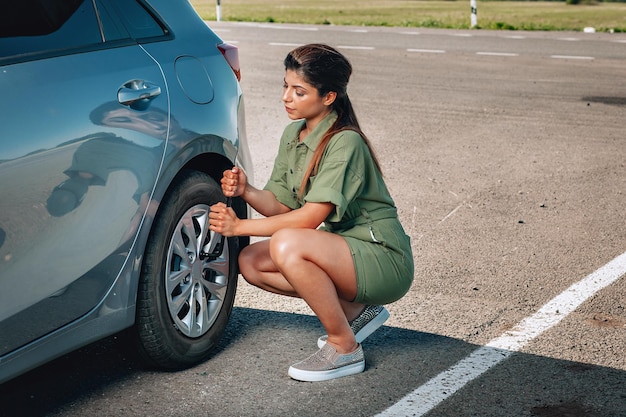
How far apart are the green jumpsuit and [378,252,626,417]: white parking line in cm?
41

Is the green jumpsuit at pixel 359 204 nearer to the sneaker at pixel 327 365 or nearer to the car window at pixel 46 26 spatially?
the sneaker at pixel 327 365

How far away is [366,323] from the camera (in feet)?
15.1

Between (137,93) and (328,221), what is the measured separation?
37.6 inches

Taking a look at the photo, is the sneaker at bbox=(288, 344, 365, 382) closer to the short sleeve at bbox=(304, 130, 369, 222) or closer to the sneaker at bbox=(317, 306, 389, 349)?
the sneaker at bbox=(317, 306, 389, 349)

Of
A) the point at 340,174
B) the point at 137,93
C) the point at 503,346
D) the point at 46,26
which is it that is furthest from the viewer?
the point at 503,346

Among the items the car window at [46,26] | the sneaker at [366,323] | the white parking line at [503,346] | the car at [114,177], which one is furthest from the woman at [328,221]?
the car window at [46,26]

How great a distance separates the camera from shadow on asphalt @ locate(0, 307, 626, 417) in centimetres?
404

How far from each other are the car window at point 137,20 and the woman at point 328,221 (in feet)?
1.80

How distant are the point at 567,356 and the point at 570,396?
1.52ft

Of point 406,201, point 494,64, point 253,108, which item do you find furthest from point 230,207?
point 494,64

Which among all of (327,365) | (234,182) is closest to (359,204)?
(234,182)

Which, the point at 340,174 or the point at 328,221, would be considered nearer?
the point at 340,174

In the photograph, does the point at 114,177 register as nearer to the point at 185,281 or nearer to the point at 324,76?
the point at 185,281

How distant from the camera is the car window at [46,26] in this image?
3.51 metres
